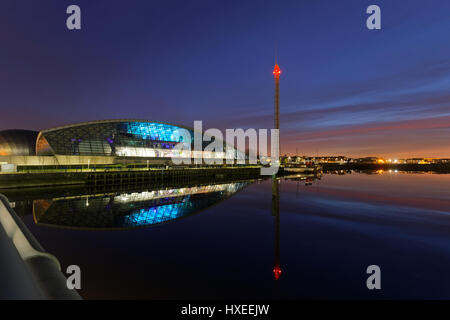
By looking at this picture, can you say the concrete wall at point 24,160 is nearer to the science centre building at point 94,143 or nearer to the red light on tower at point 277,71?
the science centre building at point 94,143

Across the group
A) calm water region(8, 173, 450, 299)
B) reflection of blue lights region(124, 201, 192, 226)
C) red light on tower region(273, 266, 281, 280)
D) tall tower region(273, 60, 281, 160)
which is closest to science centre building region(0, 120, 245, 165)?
tall tower region(273, 60, 281, 160)

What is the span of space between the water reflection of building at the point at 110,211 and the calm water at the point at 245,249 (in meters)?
0.10

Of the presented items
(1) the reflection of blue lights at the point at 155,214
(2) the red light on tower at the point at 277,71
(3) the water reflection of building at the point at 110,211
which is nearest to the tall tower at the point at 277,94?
(2) the red light on tower at the point at 277,71

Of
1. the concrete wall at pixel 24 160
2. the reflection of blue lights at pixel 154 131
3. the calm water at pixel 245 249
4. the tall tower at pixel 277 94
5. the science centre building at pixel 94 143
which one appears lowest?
the calm water at pixel 245 249

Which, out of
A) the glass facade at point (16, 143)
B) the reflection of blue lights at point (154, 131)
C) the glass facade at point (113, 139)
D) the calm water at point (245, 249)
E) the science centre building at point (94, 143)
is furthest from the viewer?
the reflection of blue lights at point (154, 131)

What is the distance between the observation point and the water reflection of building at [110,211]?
65.1 ft

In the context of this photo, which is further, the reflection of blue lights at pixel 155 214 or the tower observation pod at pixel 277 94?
the tower observation pod at pixel 277 94

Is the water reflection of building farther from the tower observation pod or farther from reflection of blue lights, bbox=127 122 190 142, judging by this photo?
the tower observation pod

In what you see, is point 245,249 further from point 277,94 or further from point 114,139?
point 277,94

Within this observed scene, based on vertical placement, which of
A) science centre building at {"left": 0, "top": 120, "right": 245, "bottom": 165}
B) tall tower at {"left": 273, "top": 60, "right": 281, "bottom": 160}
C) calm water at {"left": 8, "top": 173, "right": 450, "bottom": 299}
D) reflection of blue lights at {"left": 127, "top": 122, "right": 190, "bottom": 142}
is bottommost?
calm water at {"left": 8, "top": 173, "right": 450, "bottom": 299}

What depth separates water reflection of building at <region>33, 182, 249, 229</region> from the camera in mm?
19856

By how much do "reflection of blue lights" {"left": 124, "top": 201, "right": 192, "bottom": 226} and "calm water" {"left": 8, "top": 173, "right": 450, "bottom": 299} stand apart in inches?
3.9

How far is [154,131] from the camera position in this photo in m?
79.6

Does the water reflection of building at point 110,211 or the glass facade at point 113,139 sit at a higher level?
the glass facade at point 113,139
